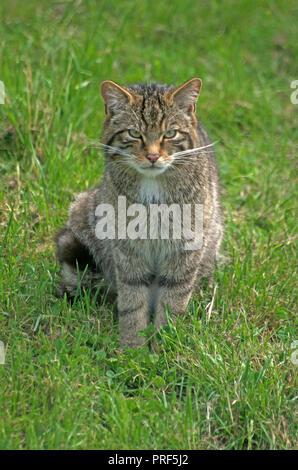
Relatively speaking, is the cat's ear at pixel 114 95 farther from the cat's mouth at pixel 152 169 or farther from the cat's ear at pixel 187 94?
the cat's mouth at pixel 152 169

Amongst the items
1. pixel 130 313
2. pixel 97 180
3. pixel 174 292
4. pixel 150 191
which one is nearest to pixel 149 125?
pixel 150 191

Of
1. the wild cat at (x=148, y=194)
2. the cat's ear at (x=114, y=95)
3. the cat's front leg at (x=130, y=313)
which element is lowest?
the cat's front leg at (x=130, y=313)

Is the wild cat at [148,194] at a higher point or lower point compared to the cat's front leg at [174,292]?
higher

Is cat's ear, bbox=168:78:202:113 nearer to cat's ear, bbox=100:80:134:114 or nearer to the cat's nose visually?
cat's ear, bbox=100:80:134:114

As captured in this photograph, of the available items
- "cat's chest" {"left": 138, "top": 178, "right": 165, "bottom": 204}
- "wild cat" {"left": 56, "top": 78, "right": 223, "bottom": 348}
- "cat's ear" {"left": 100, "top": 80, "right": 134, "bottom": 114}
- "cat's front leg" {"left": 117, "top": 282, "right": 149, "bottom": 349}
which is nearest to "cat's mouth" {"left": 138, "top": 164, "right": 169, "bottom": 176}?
"wild cat" {"left": 56, "top": 78, "right": 223, "bottom": 348}

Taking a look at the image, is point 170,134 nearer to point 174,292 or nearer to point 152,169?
point 152,169

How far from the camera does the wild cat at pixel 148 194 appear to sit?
377cm

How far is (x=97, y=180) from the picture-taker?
5.14m

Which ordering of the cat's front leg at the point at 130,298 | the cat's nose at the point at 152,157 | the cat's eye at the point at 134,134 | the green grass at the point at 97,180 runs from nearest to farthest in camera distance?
1. the green grass at the point at 97,180
2. the cat's nose at the point at 152,157
3. the cat's eye at the point at 134,134
4. the cat's front leg at the point at 130,298

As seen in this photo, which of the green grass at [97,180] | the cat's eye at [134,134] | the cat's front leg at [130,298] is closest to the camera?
the green grass at [97,180]

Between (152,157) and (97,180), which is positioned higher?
(152,157)

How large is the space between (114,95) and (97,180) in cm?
137

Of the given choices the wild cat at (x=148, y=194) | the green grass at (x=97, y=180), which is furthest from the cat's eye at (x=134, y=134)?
the green grass at (x=97, y=180)
